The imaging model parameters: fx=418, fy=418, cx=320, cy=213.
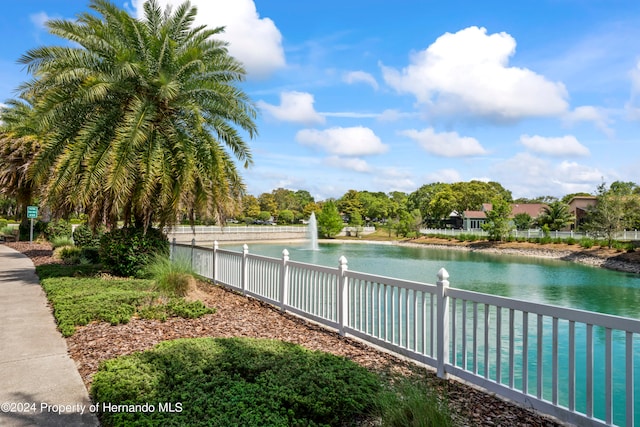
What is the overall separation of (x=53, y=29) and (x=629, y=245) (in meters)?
37.1

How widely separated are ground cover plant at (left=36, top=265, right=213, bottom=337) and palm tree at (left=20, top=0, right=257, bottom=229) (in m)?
1.83

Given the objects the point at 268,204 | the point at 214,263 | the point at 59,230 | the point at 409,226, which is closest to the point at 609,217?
the point at 409,226

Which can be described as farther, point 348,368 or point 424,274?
point 424,274

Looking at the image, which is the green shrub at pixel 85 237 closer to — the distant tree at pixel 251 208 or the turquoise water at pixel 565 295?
the turquoise water at pixel 565 295

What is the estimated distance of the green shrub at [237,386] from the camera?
3396 millimetres

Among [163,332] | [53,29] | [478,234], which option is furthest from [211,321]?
[478,234]

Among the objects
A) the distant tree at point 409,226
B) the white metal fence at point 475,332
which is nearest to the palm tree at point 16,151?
the white metal fence at point 475,332

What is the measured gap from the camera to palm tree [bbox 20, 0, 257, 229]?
380 inches

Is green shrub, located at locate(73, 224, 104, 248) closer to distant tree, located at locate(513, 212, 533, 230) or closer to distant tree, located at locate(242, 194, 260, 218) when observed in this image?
distant tree, located at locate(513, 212, 533, 230)

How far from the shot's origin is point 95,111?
10.7 m

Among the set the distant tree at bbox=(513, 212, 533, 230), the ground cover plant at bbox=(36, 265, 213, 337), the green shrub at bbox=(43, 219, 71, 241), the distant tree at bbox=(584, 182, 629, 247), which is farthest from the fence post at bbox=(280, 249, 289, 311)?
the distant tree at bbox=(513, 212, 533, 230)

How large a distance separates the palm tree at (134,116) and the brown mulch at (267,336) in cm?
316

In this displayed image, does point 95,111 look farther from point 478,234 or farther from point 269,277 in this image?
point 478,234

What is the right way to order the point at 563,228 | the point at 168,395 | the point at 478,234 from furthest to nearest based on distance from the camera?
1. the point at 563,228
2. the point at 478,234
3. the point at 168,395
